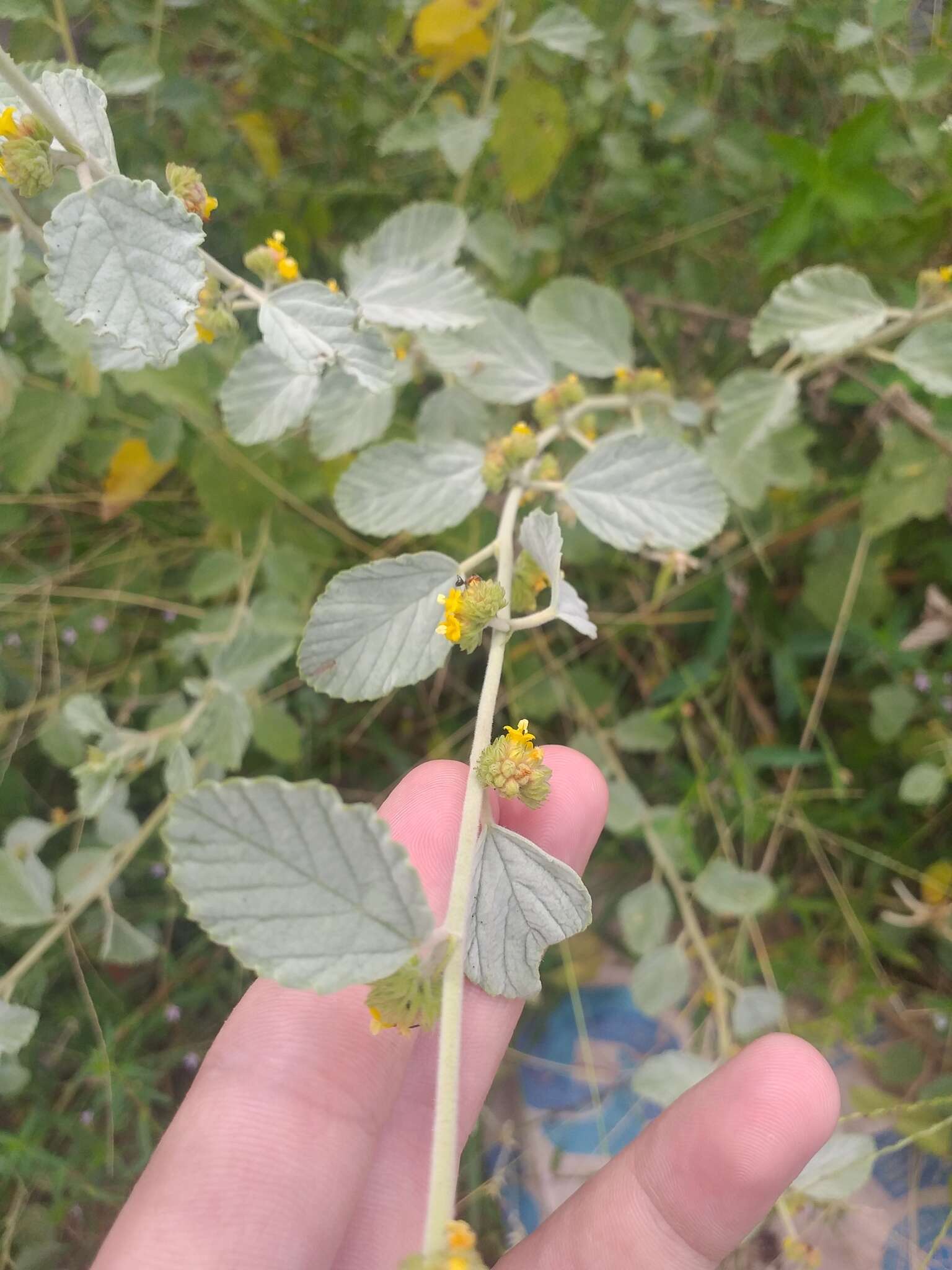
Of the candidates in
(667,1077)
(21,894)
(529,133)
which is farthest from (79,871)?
(529,133)

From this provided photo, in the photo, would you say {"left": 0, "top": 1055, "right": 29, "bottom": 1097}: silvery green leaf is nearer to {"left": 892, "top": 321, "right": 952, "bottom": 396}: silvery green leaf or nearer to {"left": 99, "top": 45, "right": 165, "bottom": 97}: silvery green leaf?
{"left": 99, "top": 45, "right": 165, "bottom": 97}: silvery green leaf

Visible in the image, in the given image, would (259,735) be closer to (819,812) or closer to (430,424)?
(430,424)

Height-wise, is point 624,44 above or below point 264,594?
above

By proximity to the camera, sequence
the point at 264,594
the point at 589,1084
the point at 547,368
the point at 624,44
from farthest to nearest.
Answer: the point at 589,1084, the point at 624,44, the point at 264,594, the point at 547,368

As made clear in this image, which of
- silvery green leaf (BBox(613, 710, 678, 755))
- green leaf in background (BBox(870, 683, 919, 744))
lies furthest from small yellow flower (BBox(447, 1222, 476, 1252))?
green leaf in background (BBox(870, 683, 919, 744))

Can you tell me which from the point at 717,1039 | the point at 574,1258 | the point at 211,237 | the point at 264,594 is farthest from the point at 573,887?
the point at 211,237

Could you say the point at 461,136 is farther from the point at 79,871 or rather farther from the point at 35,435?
the point at 79,871
